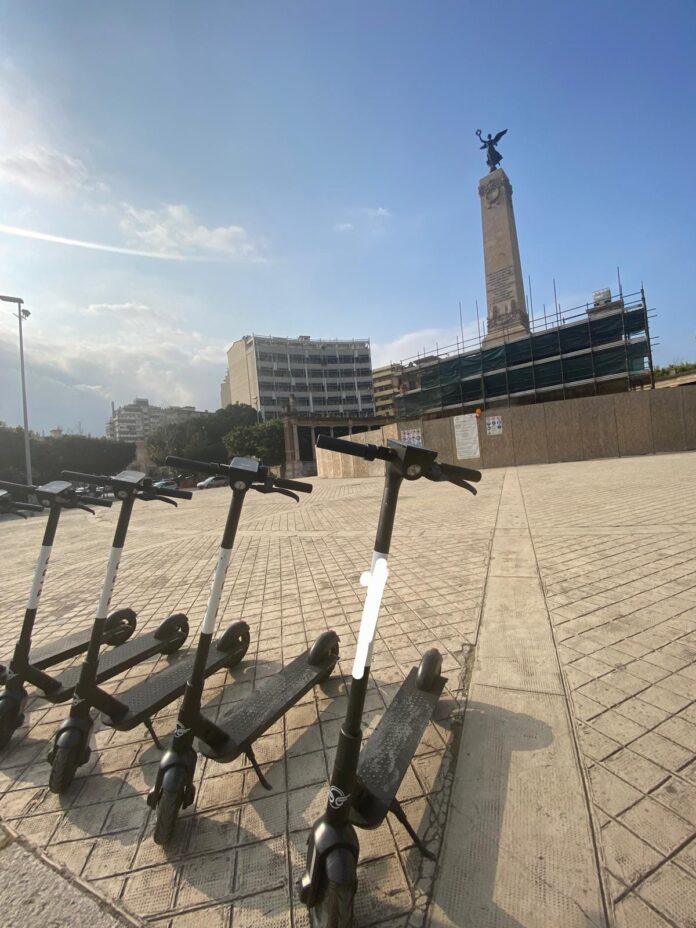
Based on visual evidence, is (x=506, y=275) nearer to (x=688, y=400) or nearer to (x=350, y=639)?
(x=688, y=400)

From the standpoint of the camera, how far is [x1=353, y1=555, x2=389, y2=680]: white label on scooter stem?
1312 millimetres

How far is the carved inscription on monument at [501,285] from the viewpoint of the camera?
42312 mm

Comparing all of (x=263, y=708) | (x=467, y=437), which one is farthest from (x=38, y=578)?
(x=467, y=437)

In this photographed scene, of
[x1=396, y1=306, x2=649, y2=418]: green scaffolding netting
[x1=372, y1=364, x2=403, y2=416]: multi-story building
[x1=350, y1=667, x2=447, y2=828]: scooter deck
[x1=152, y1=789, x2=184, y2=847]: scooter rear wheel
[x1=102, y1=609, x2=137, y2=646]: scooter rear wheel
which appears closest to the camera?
[x1=350, y1=667, x2=447, y2=828]: scooter deck

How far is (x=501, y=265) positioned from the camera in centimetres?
4281

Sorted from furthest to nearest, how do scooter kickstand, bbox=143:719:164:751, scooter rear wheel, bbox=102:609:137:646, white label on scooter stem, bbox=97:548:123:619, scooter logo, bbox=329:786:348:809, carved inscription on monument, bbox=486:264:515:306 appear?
1. carved inscription on monument, bbox=486:264:515:306
2. scooter rear wheel, bbox=102:609:137:646
3. scooter kickstand, bbox=143:719:164:751
4. white label on scooter stem, bbox=97:548:123:619
5. scooter logo, bbox=329:786:348:809

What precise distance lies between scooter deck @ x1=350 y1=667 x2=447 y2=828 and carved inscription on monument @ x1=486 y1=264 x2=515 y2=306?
46674 mm

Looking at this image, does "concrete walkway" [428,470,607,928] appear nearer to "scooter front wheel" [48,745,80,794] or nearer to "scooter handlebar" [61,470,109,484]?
"scooter front wheel" [48,745,80,794]

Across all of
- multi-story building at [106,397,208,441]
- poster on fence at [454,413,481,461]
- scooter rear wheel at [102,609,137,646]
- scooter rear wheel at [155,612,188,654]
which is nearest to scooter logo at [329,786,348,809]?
scooter rear wheel at [155,612,188,654]

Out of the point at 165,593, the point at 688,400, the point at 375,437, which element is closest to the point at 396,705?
the point at 165,593

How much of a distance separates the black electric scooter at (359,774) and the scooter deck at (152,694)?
1170mm

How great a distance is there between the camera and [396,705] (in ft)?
7.34

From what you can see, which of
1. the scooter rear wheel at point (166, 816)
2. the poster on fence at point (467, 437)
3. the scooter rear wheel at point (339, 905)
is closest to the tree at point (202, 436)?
the poster on fence at point (467, 437)

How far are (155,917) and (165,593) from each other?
3.96 metres
